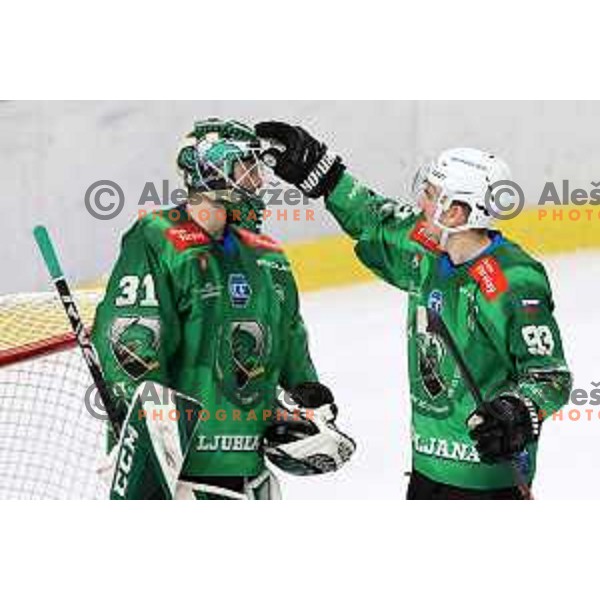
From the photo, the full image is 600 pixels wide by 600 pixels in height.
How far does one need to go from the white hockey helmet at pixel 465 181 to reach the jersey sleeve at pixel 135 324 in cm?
71

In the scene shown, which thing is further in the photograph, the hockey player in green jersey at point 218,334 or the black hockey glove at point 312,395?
the black hockey glove at point 312,395

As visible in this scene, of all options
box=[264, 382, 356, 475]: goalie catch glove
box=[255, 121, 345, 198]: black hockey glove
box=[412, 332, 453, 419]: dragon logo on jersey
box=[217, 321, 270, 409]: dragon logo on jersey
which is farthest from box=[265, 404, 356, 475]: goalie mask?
box=[255, 121, 345, 198]: black hockey glove

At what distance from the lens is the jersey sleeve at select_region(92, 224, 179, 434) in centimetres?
567

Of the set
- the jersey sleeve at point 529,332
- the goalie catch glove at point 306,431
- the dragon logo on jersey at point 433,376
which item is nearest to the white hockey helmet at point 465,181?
the jersey sleeve at point 529,332

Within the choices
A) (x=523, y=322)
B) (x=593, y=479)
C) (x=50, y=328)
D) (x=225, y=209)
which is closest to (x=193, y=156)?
(x=225, y=209)

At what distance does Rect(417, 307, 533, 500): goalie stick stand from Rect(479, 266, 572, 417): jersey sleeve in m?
0.09

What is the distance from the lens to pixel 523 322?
5711 millimetres

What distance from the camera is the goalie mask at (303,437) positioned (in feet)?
19.1

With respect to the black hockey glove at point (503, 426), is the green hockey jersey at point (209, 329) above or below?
above

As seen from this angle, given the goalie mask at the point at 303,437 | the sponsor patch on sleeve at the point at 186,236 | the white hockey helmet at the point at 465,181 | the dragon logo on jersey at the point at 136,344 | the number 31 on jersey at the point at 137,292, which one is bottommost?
the goalie mask at the point at 303,437

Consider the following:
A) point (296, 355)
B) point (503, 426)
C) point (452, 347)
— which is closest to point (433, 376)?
point (452, 347)

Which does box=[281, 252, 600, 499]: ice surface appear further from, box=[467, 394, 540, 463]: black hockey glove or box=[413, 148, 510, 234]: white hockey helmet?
box=[413, 148, 510, 234]: white hockey helmet

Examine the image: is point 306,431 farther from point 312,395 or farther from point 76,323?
point 76,323

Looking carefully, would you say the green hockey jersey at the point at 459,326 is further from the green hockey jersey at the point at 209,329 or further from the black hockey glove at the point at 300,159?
the green hockey jersey at the point at 209,329
